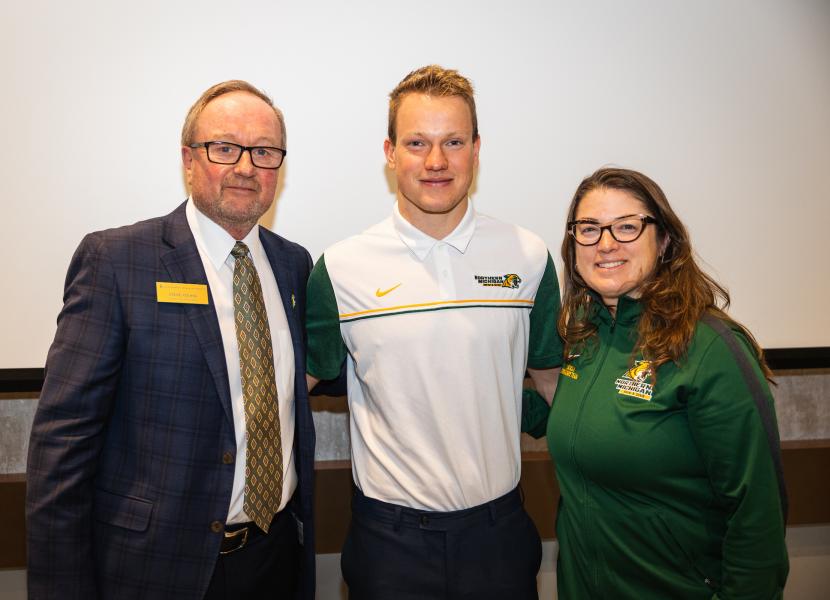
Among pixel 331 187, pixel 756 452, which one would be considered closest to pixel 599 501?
pixel 756 452

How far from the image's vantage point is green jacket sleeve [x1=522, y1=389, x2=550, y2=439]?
2084 millimetres

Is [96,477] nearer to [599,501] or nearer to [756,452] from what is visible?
[599,501]

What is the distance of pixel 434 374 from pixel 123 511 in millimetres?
922

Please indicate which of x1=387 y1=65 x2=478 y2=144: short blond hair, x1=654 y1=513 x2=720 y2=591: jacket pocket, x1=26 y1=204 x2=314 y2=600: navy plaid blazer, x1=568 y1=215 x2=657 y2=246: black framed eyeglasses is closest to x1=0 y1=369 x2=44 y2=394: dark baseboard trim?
x1=26 y1=204 x2=314 y2=600: navy plaid blazer

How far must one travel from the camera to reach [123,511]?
150 cm

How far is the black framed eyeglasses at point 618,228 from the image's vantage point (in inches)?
63.2

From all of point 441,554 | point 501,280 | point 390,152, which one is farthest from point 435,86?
point 441,554

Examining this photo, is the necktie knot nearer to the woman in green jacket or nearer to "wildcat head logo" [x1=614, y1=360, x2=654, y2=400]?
the woman in green jacket

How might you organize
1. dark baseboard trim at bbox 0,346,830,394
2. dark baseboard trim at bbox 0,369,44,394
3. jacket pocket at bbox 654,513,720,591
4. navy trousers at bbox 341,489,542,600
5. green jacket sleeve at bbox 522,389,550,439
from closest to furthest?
1. jacket pocket at bbox 654,513,720,591
2. navy trousers at bbox 341,489,542,600
3. green jacket sleeve at bbox 522,389,550,439
4. dark baseboard trim at bbox 0,369,44,394
5. dark baseboard trim at bbox 0,346,830,394

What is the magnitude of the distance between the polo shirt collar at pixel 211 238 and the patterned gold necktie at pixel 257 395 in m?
0.03

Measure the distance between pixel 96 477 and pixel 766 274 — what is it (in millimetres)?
2782

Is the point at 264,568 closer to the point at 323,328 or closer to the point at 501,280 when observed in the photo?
the point at 323,328

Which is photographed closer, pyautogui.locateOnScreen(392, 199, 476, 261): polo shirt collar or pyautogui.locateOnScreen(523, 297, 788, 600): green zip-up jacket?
pyautogui.locateOnScreen(523, 297, 788, 600): green zip-up jacket

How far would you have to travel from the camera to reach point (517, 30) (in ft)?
7.92
